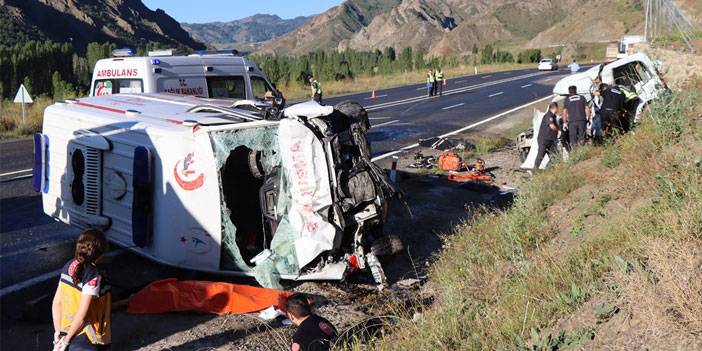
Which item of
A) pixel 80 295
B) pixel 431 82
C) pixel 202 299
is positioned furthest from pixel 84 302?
pixel 431 82

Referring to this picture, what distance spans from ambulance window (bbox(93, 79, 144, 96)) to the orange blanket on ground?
245 inches

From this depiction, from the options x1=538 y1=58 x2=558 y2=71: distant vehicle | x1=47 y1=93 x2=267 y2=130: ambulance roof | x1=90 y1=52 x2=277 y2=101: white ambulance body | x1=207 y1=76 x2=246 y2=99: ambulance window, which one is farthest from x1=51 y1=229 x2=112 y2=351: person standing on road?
x1=538 y1=58 x2=558 y2=71: distant vehicle

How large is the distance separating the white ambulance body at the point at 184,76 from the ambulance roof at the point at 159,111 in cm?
247

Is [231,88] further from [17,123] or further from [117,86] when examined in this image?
[17,123]

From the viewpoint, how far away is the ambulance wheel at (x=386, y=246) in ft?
24.6

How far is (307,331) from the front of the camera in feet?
15.5

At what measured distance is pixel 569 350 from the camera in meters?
4.00

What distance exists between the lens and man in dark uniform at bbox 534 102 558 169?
1241 cm

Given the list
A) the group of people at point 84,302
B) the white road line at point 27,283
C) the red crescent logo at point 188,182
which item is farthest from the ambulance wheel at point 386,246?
the white road line at point 27,283

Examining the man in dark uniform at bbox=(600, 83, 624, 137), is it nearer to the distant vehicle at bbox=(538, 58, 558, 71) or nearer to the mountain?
the distant vehicle at bbox=(538, 58, 558, 71)

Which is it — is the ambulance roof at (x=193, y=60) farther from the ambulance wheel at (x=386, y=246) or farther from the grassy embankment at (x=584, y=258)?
the grassy embankment at (x=584, y=258)

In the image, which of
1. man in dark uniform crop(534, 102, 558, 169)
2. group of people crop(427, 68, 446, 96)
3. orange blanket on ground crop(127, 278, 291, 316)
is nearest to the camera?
orange blanket on ground crop(127, 278, 291, 316)

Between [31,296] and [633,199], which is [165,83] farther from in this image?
[633,199]

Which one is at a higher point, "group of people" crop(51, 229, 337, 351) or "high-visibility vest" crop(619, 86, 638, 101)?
"high-visibility vest" crop(619, 86, 638, 101)
